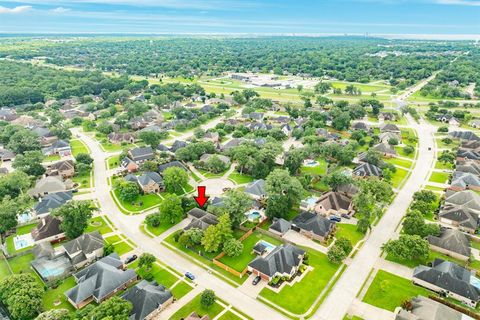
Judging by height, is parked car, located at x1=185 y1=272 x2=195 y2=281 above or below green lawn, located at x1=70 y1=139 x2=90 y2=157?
below

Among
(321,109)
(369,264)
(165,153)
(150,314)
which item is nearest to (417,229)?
(369,264)

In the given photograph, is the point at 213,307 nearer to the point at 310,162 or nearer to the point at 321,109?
the point at 310,162

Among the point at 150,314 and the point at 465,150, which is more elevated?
the point at 465,150

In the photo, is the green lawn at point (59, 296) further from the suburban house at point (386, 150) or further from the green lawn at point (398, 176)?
the suburban house at point (386, 150)

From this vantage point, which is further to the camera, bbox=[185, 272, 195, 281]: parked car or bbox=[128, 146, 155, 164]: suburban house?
bbox=[128, 146, 155, 164]: suburban house

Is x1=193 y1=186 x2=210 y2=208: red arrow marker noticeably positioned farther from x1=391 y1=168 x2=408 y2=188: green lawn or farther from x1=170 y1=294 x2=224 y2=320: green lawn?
x1=391 y1=168 x2=408 y2=188: green lawn

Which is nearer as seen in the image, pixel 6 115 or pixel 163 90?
pixel 6 115

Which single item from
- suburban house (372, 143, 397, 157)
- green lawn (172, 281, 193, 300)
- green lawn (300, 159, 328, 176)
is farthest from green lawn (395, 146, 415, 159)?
green lawn (172, 281, 193, 300)
